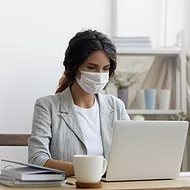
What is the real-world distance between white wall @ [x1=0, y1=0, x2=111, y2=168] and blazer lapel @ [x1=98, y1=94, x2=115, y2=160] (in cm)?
96

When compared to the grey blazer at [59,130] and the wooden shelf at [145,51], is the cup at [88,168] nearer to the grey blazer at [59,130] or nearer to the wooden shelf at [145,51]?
the grey blazer at [59,130]

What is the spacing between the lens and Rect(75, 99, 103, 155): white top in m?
2.06

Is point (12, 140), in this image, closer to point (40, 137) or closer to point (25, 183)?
point (40, 137)

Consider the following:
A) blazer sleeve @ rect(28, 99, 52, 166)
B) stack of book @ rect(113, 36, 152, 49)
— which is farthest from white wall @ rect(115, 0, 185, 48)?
blazer sleeve @ rect(28, 99, 52, 166)

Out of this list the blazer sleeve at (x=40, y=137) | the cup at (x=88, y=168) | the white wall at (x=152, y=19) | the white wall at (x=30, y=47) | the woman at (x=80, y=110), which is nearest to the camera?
the cup at (x=88, y=168)

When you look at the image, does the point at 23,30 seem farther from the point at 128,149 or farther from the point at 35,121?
the point at 128,149

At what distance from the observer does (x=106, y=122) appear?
7.00 ft

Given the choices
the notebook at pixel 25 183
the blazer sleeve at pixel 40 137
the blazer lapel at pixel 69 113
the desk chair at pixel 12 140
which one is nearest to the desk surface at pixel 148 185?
the notebook at pixel 25 183


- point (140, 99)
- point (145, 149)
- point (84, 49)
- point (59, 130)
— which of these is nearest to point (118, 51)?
point (140, 99)

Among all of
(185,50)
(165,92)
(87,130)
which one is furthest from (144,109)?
(87,130)

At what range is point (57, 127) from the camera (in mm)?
2031

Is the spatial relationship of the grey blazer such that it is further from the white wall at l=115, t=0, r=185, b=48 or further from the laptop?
the white wall at l=115, t=0, r=185, b=48

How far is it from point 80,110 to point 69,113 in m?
0.08

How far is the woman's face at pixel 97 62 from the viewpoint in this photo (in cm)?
206
